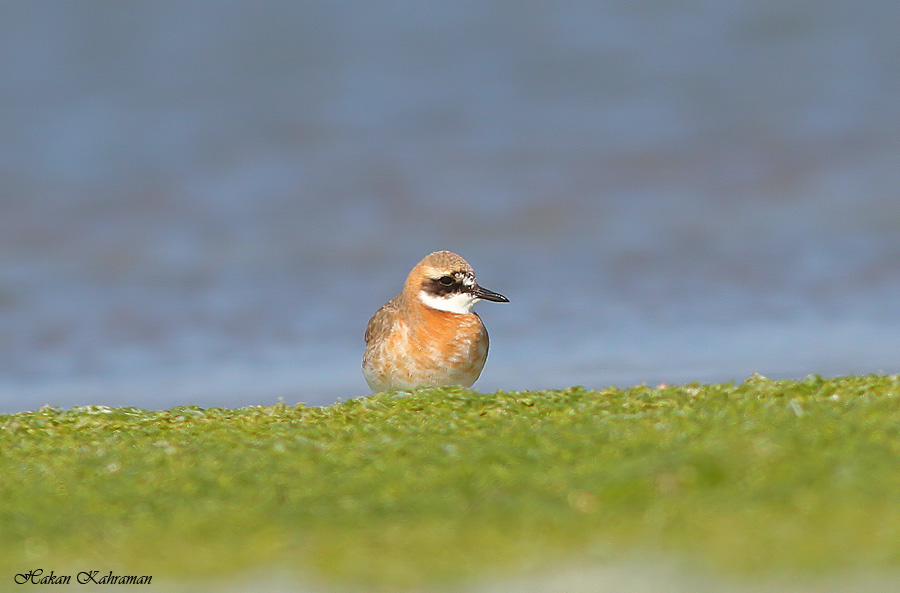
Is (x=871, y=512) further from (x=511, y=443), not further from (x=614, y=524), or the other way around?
(x=511, y=443)

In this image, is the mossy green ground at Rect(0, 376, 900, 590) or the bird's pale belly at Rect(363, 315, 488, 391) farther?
the bird's pale belly at Rect(363, 315, 488, 391)

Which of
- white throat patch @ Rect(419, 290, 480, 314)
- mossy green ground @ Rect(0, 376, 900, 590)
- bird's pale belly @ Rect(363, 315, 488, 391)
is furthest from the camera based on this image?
white throat patch @ Rect(419, 290, 480, 314)

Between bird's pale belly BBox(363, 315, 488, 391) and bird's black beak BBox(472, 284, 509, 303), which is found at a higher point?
bird's black beak BBox(472, 284, 509, 303)

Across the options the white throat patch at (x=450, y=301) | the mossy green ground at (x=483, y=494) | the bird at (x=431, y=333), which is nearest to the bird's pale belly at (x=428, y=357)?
the bird at (x=431, y=333)

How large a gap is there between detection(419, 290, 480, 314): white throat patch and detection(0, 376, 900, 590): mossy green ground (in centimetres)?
339

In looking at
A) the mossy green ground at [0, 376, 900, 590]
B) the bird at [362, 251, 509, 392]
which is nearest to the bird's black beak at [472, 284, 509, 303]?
the bird at [362, 251, 509, 392]

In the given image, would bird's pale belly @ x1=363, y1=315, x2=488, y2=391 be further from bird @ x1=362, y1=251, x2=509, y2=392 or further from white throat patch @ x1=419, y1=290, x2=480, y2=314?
white throat patch @ x1=419, y1=290, x2=480, y2=314

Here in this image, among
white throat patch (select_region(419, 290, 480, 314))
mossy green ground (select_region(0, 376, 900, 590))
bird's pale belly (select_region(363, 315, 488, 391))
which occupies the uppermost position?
white throat patch (select_region(419, 290, 480, 314))

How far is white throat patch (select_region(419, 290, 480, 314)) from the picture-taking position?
11.3 m

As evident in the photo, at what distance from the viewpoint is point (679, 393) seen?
8.30m

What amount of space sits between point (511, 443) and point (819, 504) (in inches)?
88.8

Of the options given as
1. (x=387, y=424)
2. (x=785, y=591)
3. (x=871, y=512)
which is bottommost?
(x=785, y=591)

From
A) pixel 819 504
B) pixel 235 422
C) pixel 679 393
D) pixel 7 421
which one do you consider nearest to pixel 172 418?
pixel 235 422

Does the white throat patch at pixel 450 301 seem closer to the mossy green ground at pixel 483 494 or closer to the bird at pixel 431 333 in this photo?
→ the bird at pixel 431 333
